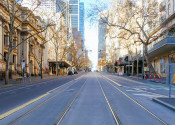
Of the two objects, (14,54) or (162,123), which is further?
(14,54)

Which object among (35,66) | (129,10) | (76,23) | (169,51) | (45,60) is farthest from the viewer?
(76,23)

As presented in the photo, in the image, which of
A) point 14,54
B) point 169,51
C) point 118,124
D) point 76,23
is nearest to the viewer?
point 118,124

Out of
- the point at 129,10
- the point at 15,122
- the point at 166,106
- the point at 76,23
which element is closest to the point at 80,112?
the point at 15,122

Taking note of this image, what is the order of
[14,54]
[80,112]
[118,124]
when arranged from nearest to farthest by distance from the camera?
1. [118,124]
2. [80,112]
3. [14,54]

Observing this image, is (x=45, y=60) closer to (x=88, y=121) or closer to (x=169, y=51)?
(x=169, y=51)

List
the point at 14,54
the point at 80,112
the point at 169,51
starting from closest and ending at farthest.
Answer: the point at 80,112 → the point at 169,51 → the point at 14,54

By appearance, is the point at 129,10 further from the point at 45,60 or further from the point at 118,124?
the point at 45,60

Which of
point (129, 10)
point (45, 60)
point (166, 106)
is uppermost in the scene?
point (129, 10)

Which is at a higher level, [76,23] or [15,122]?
[76,23]

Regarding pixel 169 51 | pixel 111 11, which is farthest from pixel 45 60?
pixel 169 51

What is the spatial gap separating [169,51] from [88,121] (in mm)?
30664

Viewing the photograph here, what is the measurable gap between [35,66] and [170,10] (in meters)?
33.9

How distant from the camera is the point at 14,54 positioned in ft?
114

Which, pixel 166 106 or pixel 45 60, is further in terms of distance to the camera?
pixel 45 60
